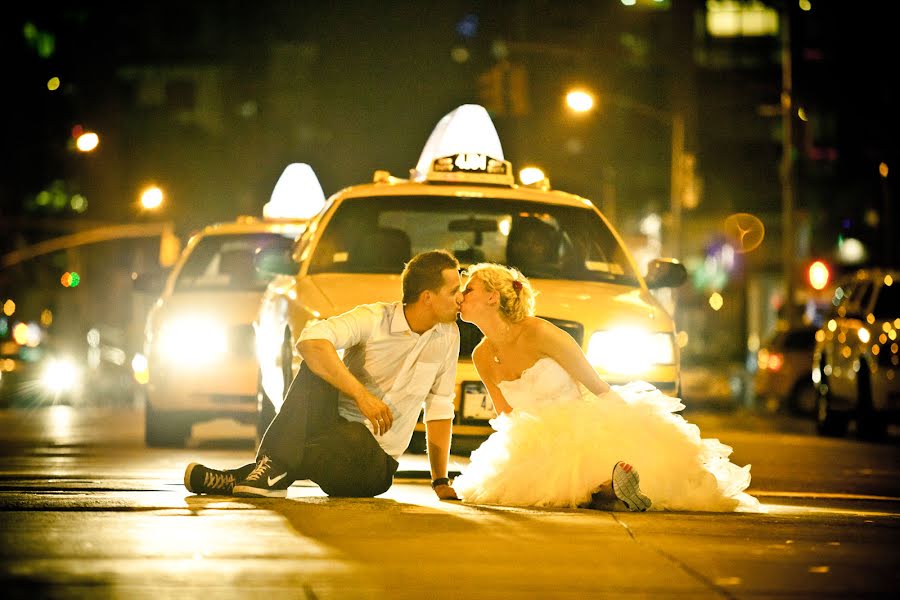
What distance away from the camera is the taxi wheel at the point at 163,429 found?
14516 millimetres

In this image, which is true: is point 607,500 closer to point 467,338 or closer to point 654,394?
point 654,394

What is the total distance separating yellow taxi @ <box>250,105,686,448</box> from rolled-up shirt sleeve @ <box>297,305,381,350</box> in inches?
59.7

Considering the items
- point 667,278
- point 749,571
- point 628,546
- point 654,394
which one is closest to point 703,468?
point 654,394

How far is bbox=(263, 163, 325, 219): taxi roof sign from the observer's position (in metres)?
18.1

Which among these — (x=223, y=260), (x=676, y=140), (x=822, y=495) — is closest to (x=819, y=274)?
(x=676, y=140)

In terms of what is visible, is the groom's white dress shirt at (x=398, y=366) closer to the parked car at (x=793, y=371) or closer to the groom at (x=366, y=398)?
the groom at (x=366, y=398)

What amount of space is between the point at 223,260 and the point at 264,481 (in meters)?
7.49

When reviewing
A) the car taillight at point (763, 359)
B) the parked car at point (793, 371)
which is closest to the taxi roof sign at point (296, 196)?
the parked car at point (793, 371)

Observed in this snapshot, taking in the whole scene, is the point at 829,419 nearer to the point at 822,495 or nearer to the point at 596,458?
the point at 822,495

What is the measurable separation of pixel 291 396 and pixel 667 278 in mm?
→ 3916

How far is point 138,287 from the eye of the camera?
53.9ft

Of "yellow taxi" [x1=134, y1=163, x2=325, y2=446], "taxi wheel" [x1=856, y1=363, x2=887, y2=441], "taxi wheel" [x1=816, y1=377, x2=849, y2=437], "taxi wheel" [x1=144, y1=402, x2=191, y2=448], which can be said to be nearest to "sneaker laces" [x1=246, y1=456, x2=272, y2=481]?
"yellow taxi" [x1=134, y1=163, x2=325, y2=446]

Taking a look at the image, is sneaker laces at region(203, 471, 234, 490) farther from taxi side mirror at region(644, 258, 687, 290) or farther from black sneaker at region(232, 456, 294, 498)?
taxi side mirror at region(644, 258, 687, 290)

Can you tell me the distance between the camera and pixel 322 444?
8.70 meters
